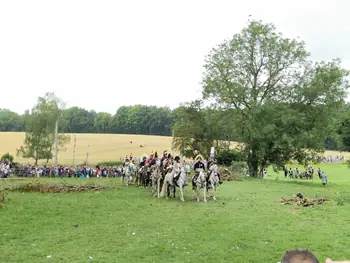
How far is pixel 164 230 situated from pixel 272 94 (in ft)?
112

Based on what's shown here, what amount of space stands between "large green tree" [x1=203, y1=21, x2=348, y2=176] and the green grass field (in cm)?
2083

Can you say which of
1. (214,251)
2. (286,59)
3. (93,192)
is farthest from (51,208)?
(286,59)

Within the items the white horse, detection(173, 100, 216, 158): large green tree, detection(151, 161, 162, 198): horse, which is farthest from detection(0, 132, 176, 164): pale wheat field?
detection(151, 161, 162, 198): horse

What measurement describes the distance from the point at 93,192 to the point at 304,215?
1381cm

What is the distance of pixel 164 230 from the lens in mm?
13727

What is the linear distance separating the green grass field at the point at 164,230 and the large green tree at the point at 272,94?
20.8 m

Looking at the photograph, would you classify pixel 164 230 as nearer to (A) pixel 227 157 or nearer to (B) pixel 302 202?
(B) pixel 302 202

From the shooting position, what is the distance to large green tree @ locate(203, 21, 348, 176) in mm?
41531

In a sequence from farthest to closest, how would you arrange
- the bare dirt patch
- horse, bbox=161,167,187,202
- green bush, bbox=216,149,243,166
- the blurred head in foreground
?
green bush, bbox=216,149,243,166, horse, bbox=161,167,187,202, the bare dirt patch, the blurred head in foreground

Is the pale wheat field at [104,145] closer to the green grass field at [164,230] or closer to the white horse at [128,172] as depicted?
the white horse at [128,172]

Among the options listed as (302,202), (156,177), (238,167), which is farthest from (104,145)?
(302,202)

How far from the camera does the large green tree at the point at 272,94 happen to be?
4153 cm

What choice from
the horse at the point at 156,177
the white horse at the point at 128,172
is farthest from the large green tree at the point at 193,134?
the horse at the point at 156,177

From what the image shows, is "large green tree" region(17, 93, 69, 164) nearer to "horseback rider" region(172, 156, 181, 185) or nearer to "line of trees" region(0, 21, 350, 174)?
"line of trees" region(0, 21, 350, 174)
